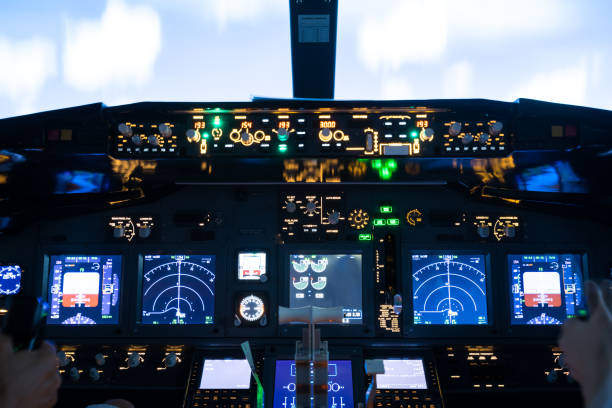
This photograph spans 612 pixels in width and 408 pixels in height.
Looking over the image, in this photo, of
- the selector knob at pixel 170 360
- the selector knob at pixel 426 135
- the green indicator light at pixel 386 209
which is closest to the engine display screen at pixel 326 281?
the green indicator light at pixel 386 209

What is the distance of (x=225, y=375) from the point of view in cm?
263

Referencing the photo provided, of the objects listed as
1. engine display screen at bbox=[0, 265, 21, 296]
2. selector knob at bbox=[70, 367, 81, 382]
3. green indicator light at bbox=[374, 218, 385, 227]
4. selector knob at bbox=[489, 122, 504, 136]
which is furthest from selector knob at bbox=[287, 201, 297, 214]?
engine display screen at bbox=[0, 265, 21, 296]

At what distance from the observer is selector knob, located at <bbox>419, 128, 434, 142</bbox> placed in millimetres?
2455

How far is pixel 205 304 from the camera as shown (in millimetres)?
2852

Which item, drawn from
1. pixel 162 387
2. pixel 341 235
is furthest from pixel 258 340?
pixel 341 235

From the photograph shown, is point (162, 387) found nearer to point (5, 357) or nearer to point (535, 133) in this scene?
point (5, 357)

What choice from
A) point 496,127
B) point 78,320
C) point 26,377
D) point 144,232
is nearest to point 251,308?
point 144,232

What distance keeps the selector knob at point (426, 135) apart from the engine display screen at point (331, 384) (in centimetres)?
117

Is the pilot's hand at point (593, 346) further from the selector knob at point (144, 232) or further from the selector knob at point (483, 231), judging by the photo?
the selector knob at point (144, 232)

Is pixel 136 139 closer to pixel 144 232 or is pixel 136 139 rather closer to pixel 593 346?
pixel 144 232

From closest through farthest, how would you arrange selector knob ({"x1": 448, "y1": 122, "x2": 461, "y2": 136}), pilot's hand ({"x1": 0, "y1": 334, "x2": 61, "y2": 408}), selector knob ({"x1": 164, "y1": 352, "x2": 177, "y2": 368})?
pilot's hand ({"x1": 0, "y1": 334, "x2": 61, "y2": 408}) < selector knob ({"x1": 448, "y1": 122, "x2": 461, "y2": 136}) < selector knob ({"x1": 164, "y1": 352, "x2": 177, "y2": 368})

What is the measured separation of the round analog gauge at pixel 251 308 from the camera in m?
2.81

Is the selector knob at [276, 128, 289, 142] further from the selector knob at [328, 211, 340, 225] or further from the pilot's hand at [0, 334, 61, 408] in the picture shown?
the pilot's hand at [0, 334, 61, 408]

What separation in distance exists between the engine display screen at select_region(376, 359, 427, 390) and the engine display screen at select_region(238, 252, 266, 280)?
2.67ft
